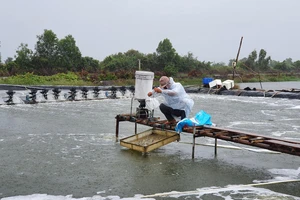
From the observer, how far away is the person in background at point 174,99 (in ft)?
23.6

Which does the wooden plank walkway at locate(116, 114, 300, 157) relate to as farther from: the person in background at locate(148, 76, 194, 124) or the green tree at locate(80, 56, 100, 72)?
the green tree at locate(80, 56, 100, 72)

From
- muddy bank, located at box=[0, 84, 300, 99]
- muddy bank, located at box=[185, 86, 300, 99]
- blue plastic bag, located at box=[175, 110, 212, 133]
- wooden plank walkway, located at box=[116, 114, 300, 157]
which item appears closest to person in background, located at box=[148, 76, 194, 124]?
wooden plank walkway, located at box=[116, 114, 300, 157]

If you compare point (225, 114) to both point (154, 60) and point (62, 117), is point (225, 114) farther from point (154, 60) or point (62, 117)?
point (154, 60)

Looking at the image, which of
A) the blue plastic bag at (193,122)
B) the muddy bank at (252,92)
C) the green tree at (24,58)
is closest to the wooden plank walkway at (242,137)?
the blue plastic bag at (193,122)

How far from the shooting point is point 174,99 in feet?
23.9

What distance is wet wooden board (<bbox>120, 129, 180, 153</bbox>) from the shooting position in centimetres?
669

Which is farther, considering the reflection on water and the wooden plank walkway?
the wooden plank walkway

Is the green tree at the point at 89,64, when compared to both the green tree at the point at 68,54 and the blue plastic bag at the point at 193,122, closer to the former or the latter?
the green tree at the point at 68,54

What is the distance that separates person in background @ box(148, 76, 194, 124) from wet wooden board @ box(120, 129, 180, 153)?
338 mm

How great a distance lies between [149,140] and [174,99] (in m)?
0.97

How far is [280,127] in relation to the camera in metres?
10.7

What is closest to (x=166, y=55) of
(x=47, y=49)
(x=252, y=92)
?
(x=47, y=49)

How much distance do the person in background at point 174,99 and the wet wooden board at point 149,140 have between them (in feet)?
1.11

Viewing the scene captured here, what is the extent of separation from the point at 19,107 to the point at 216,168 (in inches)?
422
